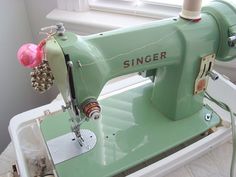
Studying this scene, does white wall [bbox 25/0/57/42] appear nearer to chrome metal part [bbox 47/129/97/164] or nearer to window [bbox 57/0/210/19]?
window [bbox 57/0/210/19]

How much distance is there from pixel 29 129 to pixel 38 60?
29 cm

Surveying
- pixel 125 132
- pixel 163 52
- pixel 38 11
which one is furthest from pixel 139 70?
pixel 38 11

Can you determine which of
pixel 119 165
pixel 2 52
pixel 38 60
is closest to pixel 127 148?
pixel 119 165

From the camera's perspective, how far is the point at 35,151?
2.32ft

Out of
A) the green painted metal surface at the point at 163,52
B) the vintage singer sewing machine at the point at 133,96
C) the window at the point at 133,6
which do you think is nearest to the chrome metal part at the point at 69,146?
the vintage singer sewing machine at the point at 133,96

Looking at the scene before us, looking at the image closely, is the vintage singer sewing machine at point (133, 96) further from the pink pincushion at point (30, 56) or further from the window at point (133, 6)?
the window at point (133, 6)

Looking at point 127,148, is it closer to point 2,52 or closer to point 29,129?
point 29,129

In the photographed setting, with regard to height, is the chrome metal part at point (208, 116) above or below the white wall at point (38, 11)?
below

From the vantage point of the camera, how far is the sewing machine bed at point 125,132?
0.63m

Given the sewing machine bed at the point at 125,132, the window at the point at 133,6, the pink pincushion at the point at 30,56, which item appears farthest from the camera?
the window at the point at 133,6

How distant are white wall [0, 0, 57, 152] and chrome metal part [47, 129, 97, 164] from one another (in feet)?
1.98

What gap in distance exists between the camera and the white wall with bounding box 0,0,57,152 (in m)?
1.12

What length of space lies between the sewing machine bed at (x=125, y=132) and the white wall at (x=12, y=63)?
534 millimetres

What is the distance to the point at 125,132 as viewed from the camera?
70 cm
